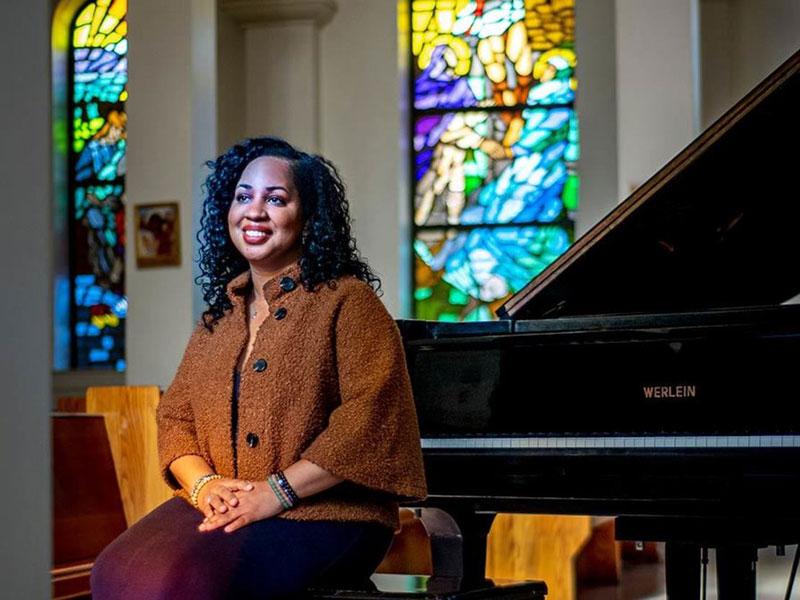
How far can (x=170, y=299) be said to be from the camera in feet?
28.6

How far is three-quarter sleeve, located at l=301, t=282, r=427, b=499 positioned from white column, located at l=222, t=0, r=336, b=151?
816 cm

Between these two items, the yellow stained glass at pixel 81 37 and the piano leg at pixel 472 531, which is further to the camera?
the yellow stained glass at pixel 81 37

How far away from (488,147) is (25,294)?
9.87 meters

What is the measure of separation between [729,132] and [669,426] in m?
0.82

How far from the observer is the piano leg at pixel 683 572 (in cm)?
352

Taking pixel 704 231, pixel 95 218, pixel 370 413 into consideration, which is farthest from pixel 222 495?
pixel 95 218

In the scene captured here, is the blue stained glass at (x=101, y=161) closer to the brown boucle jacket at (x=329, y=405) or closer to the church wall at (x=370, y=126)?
the church wall at (x=370, y=126)

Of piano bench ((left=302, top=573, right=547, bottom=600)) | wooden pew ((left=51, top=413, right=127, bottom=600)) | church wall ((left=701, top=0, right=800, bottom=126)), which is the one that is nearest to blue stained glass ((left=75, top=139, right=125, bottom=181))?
church wall ((left=701, top=0, right=800, bottom=126))

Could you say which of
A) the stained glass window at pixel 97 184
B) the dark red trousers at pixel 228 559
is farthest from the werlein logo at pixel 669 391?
the stained glass window at pixel 97 184

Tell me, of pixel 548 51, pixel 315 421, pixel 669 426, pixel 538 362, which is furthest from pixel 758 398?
pixel 548 51

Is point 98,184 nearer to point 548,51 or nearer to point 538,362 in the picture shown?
point 548,51

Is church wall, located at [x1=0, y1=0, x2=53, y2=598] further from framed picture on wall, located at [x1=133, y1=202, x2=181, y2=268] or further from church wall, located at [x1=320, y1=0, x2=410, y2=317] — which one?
church wall, located at [x1=320, y1=0, x2=410, y2=317]

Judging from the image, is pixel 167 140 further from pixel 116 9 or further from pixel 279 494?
pixel 279 494

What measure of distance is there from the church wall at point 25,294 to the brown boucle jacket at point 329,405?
1401 millimetres
